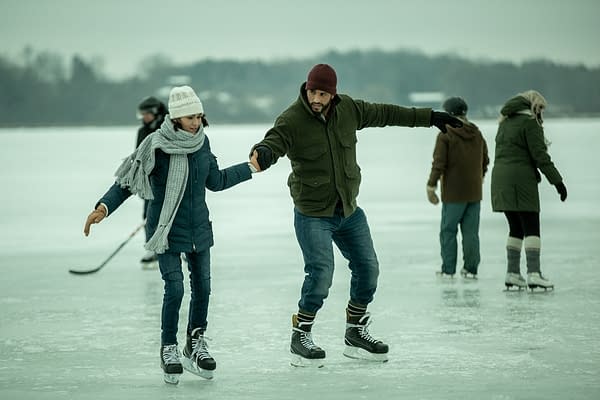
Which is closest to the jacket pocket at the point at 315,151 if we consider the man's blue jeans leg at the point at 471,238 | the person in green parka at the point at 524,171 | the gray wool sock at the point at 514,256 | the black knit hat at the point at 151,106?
the person in green parka at the point at 524,171

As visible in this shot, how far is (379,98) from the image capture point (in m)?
92.4

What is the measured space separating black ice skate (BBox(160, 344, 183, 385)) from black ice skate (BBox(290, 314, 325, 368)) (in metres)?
0.62

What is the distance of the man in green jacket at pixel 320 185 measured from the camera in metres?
5.12

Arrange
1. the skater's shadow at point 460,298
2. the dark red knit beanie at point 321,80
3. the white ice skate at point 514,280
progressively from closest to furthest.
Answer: the dark red knit beanie at point 321,80 → the skater's shadow at point 460,298 → the white ice skate at point 514,280

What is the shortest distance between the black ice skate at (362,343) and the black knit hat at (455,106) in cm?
299

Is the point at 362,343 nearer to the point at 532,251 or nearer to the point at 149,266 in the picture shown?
the point at 532,251

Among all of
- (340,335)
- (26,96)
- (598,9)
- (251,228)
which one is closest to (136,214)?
(251,228)

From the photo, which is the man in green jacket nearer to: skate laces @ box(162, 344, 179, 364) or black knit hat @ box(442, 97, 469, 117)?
skate laces @ box(162, 344, 179, 364)

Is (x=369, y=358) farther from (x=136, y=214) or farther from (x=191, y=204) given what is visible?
(x=136, y=214)

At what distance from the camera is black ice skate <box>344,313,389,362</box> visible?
532 cm

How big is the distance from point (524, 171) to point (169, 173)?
131 inches

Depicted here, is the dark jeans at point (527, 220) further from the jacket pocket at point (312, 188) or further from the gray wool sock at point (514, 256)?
the jacket pocket at point (312, 188)

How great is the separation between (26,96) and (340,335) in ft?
281

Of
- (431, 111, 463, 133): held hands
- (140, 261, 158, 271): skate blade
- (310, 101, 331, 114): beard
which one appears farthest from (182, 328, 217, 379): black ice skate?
(140, 261, 158, 271): skate blade
